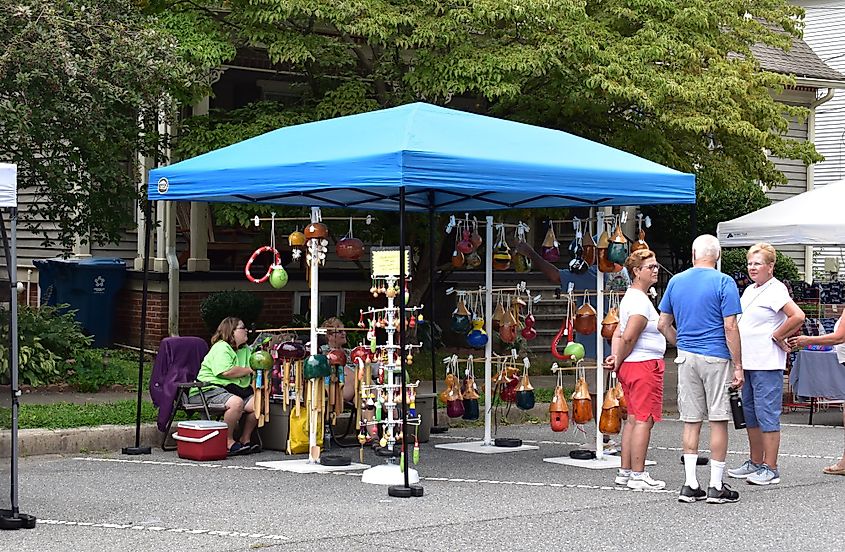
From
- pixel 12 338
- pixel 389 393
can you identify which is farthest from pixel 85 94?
pixel 12 338

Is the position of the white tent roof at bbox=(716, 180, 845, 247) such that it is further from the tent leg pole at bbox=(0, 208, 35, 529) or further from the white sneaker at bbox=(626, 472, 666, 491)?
the tent leg pole at bbox=(0, 208, 35, 529)

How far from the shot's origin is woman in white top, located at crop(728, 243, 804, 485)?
9.94 meters

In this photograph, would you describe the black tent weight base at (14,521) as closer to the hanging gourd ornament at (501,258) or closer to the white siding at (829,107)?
the hanging gourd ornament at (501,258)

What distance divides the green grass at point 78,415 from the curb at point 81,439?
0.20 metres

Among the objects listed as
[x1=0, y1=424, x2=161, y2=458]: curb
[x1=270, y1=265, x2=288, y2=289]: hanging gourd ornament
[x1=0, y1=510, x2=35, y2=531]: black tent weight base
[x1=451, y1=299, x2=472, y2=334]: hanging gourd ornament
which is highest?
[x1=270, y1=265, x2=288, y2=289]: hanging gourd ornament

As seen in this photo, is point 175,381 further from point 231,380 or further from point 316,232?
point 316,232

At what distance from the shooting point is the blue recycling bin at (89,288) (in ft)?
60.6

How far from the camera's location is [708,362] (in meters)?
9.15

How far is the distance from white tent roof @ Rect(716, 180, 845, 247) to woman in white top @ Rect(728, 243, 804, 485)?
577cm

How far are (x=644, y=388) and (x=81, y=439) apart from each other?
490 centimetres

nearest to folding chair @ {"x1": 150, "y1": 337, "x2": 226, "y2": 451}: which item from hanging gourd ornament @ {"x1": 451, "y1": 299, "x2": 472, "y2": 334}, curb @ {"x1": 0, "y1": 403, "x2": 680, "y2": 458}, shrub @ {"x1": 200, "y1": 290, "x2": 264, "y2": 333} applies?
curb @ {"x1": 0, "y1": 403, "x2": 680, "y2": 458}

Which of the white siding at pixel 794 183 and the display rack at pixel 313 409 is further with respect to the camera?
the white siding at pixel 794 183

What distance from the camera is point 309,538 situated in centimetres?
782

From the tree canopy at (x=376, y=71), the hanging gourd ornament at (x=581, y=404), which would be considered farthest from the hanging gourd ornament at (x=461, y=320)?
the tree canopy at (x=376, y=71)
